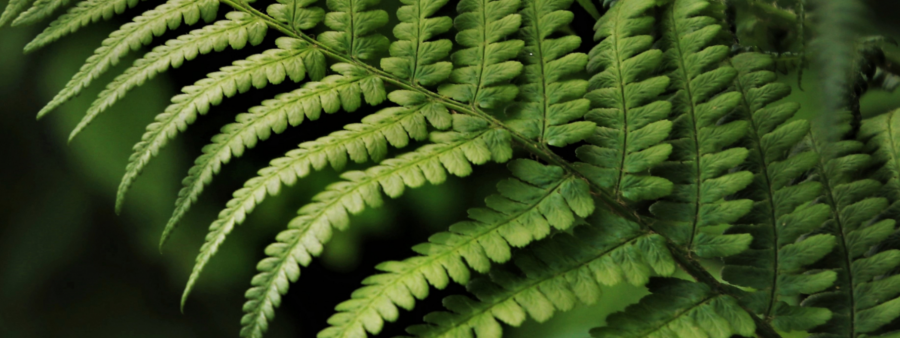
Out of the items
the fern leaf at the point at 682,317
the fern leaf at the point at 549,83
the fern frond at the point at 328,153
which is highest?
the fern leaf at the point at 549,83

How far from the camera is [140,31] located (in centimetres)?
75

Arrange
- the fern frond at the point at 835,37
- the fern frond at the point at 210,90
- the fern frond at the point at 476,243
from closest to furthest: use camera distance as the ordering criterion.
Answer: the fern frond at the point at 835,37 → the fern frond at the point at 476,243 → the fern frond at the point at 210,90

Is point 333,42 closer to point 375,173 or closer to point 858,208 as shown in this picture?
point 375,173

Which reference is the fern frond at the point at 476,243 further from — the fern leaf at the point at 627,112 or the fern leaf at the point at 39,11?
the fern leaf at the point at 39,11

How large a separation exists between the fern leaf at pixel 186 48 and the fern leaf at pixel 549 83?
0.36 m

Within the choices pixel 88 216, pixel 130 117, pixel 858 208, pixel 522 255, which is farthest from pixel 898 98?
pixel 88 216

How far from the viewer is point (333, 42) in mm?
739

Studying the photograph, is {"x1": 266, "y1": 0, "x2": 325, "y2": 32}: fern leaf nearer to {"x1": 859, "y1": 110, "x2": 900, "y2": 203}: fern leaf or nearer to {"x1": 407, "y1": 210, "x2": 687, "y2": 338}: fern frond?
{"x1": 407, "y1": 210, "x2": 687, "y2": 338}: fern frond

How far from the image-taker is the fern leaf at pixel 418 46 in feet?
2.40

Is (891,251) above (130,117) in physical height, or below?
above

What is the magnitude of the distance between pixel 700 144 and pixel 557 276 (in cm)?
24

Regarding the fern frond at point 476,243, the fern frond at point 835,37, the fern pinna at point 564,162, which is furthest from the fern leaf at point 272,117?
the fern frond at point 835,37

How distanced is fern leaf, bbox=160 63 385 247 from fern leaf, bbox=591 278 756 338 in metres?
0.40

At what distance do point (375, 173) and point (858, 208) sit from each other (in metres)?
0.58
